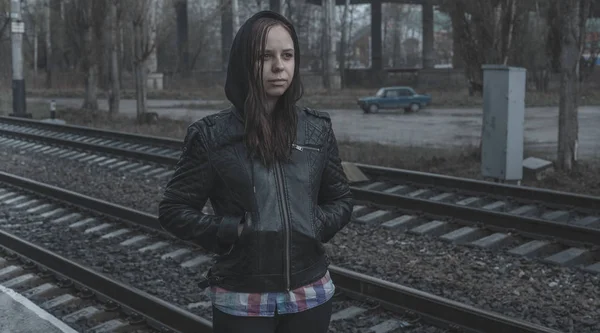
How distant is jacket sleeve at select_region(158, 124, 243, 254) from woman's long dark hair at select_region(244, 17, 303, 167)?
0.58 feet

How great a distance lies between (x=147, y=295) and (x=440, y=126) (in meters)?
19.7

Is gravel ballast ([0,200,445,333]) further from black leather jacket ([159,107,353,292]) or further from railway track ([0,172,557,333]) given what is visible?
black leather jacket ([159,107,353,292])

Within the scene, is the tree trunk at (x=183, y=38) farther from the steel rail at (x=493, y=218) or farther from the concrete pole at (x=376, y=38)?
the steel rail at (x=493, y=218)

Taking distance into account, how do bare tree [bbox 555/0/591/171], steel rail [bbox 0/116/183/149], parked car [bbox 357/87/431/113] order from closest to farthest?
bare tree [bbox 555/0/591/171], steel rail [bbox 0/116/183/149], parked car [bbox 357/87/431/113]

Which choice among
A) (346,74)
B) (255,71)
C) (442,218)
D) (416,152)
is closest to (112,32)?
(416,152)

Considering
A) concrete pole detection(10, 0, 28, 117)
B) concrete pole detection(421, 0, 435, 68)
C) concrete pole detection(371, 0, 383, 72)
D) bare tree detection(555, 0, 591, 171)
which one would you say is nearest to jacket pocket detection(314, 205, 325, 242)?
bare tree detection(555, 0, 591, 171)

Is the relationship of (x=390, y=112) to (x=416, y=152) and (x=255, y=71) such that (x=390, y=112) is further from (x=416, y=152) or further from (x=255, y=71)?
(x=255, y=71)

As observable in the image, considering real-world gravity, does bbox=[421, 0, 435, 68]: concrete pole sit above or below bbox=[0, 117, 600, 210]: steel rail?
above

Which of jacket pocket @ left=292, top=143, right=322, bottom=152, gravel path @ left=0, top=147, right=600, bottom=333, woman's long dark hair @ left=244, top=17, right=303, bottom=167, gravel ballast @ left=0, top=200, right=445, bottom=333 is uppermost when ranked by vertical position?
woman's long dark hair @ left=244, top=17, right=303, bottom=167

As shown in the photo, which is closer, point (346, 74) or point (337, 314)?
point (337, 314)

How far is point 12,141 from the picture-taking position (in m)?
20.6

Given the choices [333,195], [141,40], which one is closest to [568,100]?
[333,195]

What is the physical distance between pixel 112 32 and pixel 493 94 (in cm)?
1893

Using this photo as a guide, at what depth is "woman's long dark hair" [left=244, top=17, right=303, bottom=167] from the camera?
291cm
